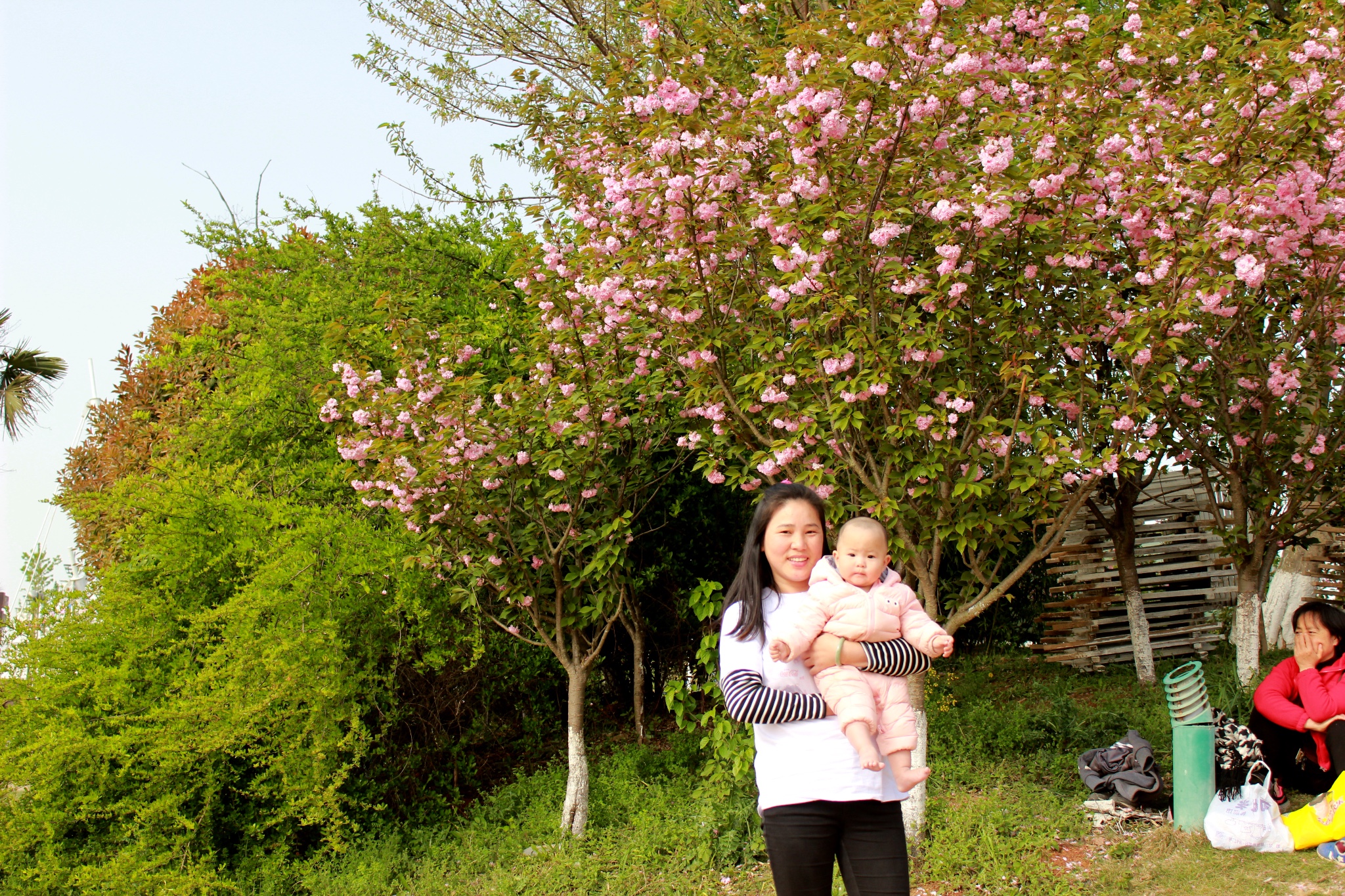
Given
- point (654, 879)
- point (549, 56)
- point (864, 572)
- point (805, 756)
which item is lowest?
point (654, 879)

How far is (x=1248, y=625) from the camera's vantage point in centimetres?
668

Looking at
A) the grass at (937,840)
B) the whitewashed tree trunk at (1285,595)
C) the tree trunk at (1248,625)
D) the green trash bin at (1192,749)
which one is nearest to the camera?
the grass at (937,840)

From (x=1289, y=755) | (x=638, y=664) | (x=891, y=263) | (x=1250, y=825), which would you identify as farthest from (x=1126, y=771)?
(x=638, y=664)

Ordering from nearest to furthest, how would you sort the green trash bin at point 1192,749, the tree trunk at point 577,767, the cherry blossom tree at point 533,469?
the green trash bin at point 1192,749
the cherry blossom tree at point 533,469
the tree trunk at point 577,767

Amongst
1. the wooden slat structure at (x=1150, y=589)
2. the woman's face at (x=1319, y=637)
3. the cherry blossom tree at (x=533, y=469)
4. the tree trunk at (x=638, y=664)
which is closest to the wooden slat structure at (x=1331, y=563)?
the wooden slat structure at (x=1150, y=589)

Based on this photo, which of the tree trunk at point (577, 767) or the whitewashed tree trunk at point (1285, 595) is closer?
the tree trunk at point (577, 767)

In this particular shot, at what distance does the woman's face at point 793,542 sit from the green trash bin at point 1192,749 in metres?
3.16

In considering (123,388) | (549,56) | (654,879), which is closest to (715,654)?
(654,879)

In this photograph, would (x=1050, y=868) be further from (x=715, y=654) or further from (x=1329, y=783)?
(x=715, y=654)

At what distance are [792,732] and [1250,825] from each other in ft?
11.5

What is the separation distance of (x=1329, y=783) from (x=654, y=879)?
3516 millimetres

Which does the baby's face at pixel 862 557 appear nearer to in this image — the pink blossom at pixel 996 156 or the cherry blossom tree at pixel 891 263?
the cherry blossom tree at pixel 891 263

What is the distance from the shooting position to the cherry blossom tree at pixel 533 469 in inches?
211

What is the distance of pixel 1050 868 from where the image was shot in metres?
4.52
